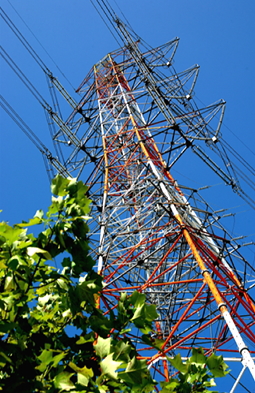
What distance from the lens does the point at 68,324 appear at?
3.40 metres

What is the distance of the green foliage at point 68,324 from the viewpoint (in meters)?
2.56

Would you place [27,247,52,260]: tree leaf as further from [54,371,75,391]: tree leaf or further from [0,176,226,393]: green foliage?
[54,371,75,391]: tree leaf

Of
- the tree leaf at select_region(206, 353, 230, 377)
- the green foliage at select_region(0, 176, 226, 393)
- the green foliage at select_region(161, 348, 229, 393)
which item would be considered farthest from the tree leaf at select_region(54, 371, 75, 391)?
the tree leaf at select_region(206, 353, 230, 377)

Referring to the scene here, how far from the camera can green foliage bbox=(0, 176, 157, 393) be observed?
8.38 ft

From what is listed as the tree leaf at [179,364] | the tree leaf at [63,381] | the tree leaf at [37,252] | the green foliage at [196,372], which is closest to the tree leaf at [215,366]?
the green foliage at [196,372]

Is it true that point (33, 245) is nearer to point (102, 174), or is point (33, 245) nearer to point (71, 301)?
point (71, 301)

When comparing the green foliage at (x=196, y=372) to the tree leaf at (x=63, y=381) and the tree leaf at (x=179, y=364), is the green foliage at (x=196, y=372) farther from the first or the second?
the tree leaf at (x=63, y=381)

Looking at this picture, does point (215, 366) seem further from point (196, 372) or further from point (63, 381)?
point (63, 381)

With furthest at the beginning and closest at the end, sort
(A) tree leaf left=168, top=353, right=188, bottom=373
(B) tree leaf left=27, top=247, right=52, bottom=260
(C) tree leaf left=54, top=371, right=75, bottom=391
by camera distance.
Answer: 1. (A) tree leaf left=168, top=353, right=188, bottom=373
2. (B) tree leaf left=27, top=247, right=52, bottom=260
3. (C) tree leaf left=54, top=371, right=75, bottom=391

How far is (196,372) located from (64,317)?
4.18 ft

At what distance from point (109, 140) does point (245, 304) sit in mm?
7819

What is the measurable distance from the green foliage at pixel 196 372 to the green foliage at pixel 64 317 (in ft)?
0.77

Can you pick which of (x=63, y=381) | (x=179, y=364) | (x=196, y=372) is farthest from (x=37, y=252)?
(x=196, y=372)

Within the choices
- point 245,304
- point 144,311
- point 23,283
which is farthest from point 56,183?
point 245,304
